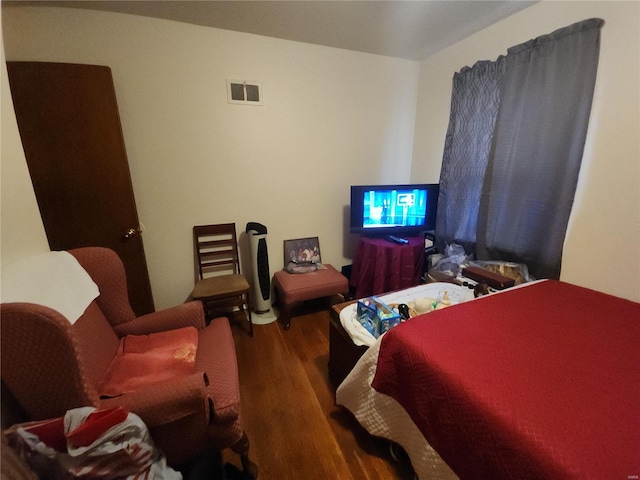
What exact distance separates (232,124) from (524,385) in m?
2.38

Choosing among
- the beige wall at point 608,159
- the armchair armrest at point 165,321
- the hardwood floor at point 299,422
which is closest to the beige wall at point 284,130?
the beige wall at point 608,159

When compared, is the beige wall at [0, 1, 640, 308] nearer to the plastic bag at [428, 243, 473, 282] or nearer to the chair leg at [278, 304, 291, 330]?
the chair leg at [278, 304, 291, 330]

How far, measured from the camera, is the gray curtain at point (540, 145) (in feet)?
5.04

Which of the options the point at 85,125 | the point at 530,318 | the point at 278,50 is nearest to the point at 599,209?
the point at 530,318

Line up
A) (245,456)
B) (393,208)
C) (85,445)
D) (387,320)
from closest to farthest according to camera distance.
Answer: (85,445)
(245,456)
(387,320)
(393,208)

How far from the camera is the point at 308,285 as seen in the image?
2262 millimetres

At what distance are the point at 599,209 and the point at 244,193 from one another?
2453mm

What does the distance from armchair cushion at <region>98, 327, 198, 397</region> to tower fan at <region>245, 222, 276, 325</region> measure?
0.92m

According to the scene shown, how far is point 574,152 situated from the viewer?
5.17ft

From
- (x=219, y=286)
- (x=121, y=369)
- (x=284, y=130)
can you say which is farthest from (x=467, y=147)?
(x=121, y=369)

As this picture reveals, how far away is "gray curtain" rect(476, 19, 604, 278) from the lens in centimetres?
154

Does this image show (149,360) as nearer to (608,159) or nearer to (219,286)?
(219,286)

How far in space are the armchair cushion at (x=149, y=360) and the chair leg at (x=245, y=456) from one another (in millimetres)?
374

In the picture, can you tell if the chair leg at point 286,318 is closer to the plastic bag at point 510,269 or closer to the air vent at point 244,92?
the plastic bag at point 510,269
